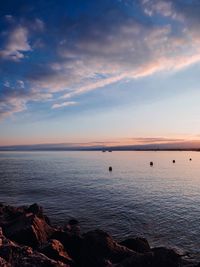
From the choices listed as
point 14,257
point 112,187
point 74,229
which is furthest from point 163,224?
point 112,187

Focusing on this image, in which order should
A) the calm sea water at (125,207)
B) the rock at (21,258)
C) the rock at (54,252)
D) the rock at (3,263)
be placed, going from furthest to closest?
the calm sea water at (125,207)
the rock at (54,252)
the rock at (21,258)
the rock at (3,263)

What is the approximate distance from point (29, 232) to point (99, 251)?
426 cm

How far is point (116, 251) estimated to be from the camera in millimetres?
14961

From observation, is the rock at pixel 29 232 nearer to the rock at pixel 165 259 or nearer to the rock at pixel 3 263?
the rock at pixel 3 263

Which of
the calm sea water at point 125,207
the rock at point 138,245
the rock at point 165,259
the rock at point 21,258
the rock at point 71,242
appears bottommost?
the calm sea water at point 125,207

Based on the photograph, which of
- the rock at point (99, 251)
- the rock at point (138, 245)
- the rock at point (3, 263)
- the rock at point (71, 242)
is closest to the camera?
the rock at point (3, 263)

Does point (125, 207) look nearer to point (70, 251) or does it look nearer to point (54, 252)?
point (70, 251)

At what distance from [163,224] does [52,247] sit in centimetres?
→ 1515

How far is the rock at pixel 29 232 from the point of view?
1544 cm

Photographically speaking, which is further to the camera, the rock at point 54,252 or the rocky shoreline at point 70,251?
the rock at point 54,252

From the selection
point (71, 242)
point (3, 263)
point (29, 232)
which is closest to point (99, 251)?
point (71, 242)

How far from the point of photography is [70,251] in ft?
51.8

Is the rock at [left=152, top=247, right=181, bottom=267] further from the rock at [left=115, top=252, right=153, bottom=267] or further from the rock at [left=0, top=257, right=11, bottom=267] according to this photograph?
the rock at [left=0, top=257, right=11, bottom=267]

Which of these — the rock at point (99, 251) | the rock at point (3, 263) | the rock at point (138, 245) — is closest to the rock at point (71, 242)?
the rock at point (99, 251)
